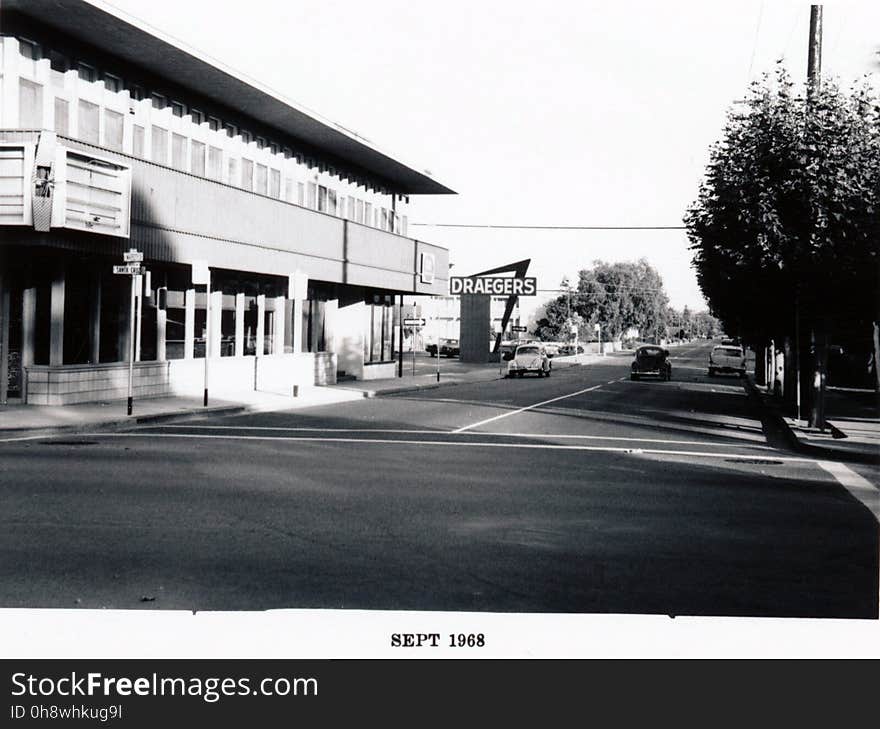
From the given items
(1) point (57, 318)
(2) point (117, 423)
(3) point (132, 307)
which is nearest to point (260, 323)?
(3) point (132, 307)

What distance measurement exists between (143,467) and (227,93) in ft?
54.7

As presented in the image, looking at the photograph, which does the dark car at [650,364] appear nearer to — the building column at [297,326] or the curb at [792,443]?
the curb at [792,443]

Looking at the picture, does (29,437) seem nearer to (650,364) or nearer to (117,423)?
(117,423)

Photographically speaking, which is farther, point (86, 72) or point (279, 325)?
point (279, 325)

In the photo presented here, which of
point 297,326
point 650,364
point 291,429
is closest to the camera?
point 291,429

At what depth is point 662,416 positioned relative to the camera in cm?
2383

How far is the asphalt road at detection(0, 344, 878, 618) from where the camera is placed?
21.1 feet

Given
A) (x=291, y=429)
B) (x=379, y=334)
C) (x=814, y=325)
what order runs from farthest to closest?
(x=379, y=334) < (x=814, y=325) < (x=291, y=429)

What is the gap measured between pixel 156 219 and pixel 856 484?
54.8ft

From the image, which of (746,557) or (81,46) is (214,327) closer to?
(81,46)

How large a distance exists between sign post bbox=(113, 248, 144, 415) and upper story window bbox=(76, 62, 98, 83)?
402 centimetres

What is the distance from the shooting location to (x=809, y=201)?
1905cm

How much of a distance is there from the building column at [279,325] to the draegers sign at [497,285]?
3425 centimetres

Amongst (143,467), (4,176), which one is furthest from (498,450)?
(4,176)
